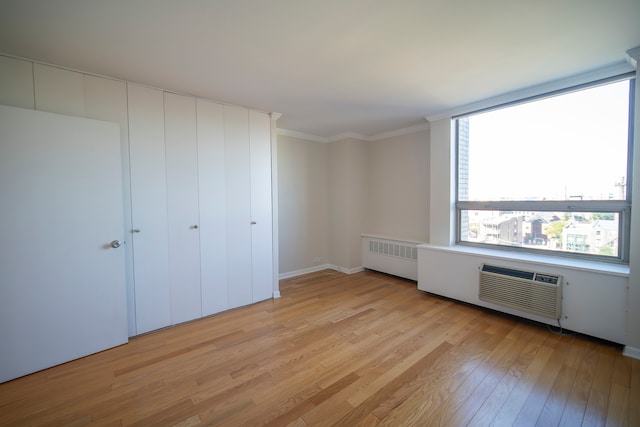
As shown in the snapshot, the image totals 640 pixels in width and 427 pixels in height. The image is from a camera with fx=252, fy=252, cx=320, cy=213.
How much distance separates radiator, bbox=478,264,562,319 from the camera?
8.37 ft

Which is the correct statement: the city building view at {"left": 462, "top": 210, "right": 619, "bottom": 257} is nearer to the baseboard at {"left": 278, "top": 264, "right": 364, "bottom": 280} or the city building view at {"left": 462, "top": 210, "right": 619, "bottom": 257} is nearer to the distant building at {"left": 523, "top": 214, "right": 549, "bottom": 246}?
the distant building at {"left": 523, "top": 214, "right": 549, "bottom": 246}

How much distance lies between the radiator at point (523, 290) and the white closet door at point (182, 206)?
344 centimetres

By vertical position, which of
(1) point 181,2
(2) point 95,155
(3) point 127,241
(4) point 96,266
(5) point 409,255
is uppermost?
(1) point 181,2

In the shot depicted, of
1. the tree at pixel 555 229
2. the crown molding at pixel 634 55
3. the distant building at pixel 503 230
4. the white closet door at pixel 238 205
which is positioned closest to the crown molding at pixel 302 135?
the white closet door at pixel 238 205

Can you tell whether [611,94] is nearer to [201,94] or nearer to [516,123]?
[516,123]

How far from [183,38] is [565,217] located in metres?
4.03

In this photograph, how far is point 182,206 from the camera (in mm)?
2850

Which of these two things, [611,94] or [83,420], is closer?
[83,420]

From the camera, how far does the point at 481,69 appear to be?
238cm

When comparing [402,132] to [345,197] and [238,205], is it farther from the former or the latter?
[238,205]

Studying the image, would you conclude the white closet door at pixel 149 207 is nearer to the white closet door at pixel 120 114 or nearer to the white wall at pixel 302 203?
the white closet door at pixel 120 114

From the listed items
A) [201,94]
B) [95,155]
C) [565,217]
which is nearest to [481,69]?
[565,217]

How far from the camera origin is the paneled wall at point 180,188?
2.34m

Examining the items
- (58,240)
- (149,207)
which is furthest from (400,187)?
(58,240)
